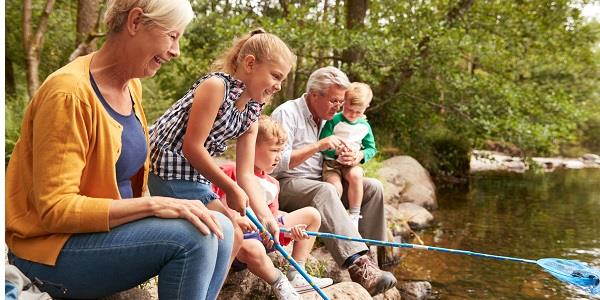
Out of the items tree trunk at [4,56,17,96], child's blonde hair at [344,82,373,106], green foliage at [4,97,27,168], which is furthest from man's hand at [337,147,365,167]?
tree trunk at [4,56,17,96]

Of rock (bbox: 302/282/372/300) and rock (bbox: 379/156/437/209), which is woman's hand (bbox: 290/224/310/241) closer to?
rock (bbox: 302/282/372/300)

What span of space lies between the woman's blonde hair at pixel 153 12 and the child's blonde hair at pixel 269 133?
129 cm

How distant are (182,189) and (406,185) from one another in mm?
5994

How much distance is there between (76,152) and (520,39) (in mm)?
8677

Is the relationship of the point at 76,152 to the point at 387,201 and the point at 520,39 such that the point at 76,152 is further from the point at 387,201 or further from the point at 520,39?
the point at 520,39

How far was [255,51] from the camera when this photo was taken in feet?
8.61

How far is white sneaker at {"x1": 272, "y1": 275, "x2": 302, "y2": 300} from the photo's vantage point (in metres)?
2.78

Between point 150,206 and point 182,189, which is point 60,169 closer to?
point 150,206

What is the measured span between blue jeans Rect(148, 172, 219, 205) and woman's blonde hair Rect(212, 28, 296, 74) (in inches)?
19.8

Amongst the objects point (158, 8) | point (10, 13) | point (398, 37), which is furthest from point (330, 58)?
point (158, 8)

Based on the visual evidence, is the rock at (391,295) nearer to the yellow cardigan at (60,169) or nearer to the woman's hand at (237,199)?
the woman's hand at (237,199)

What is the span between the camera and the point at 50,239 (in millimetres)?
1650

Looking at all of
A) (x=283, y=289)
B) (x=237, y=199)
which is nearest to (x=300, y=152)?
(x=283, y=289)

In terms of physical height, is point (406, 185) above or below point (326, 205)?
below
